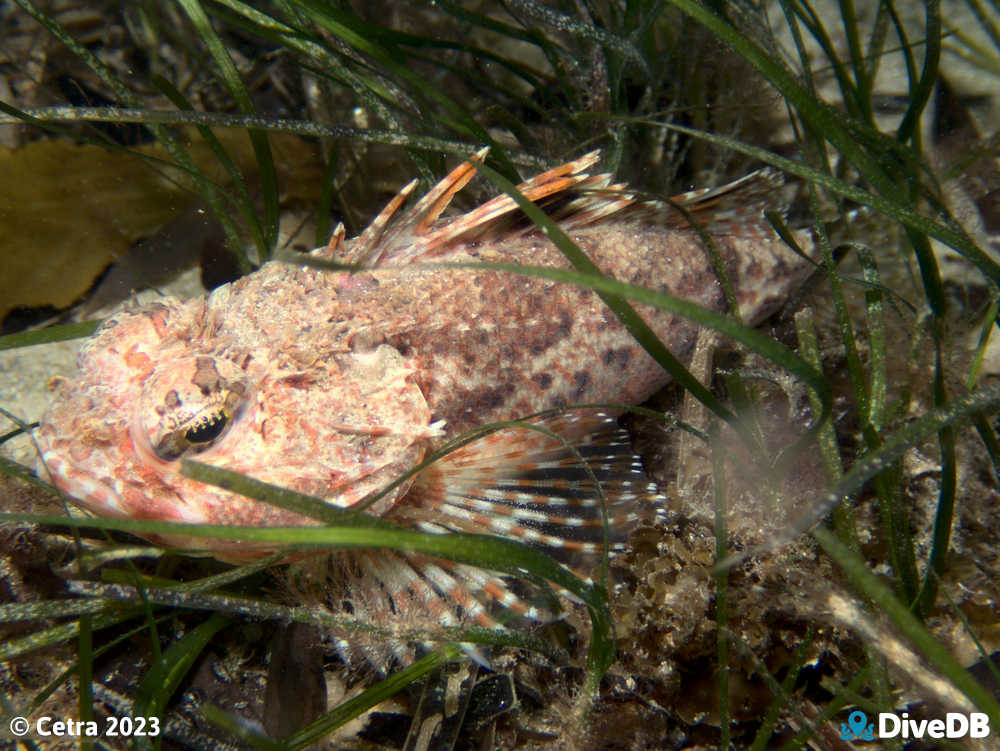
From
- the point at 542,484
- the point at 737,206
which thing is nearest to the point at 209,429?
the point at 542,484

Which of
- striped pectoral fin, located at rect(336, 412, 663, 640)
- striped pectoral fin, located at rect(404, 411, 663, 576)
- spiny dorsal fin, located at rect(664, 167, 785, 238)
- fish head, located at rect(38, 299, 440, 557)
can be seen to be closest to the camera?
fish head, located at rect(38, 299, 440, 557)

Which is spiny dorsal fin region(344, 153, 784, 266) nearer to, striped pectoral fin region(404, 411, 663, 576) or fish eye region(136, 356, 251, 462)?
fish eye region(136, 356, 251, 462)

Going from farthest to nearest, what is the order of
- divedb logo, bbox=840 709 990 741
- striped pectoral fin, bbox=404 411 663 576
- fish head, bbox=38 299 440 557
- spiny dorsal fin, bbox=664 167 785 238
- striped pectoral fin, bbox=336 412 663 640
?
1. spiny dorsal fin, bbox=664 167 785 238
2. striped pectoral fin, bbox=404 411 663 576
3. striped pectoral fin, bbox=336 412 663 640
4. fish head, bbox=38 299 440 557
5. divedb logo, bbox=840 709 990 741

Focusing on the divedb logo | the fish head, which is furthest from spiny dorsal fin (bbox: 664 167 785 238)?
the divedb logo

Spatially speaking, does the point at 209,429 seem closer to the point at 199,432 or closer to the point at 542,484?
the point at 199,432

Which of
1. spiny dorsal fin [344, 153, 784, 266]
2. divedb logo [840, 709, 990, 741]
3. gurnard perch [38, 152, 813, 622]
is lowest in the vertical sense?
Result: divedb logo [840, 709, 990, 741]

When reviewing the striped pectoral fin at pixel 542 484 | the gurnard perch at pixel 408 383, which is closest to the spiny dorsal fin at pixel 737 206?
the gurnard perch at pixel 408 383

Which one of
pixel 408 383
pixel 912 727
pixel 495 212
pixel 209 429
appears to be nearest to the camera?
pixel 912 727

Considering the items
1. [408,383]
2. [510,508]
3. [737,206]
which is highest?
[737,206]
